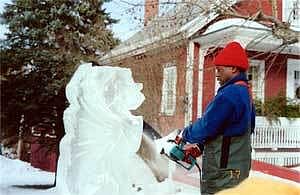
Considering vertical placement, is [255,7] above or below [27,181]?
above

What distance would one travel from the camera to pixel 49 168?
1941 millimetres

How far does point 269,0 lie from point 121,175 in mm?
1390

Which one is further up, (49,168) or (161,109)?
(161,109)

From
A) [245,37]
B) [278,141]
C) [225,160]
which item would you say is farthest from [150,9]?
[225,160]

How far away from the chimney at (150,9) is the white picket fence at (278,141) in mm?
708

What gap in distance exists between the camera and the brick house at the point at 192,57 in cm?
207

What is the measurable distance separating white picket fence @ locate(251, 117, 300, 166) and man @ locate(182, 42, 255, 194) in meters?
0.96

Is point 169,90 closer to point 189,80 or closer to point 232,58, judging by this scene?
point 189,80

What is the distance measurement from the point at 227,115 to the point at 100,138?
0.64 meters

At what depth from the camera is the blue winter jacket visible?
132cm

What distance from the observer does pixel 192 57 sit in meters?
2.30

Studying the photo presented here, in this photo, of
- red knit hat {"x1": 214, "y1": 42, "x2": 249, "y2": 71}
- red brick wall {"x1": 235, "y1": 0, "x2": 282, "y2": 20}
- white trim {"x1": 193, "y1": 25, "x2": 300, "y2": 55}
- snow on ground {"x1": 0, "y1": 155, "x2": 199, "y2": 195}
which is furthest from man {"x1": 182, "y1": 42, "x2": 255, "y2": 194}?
red brick wall {"x1": 235, "y1": 0, "x2": 282, "y2": 20}

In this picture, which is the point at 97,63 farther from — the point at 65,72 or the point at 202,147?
the point at 202,147

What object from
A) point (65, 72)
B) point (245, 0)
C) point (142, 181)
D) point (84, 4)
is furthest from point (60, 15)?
point (245, 0)
